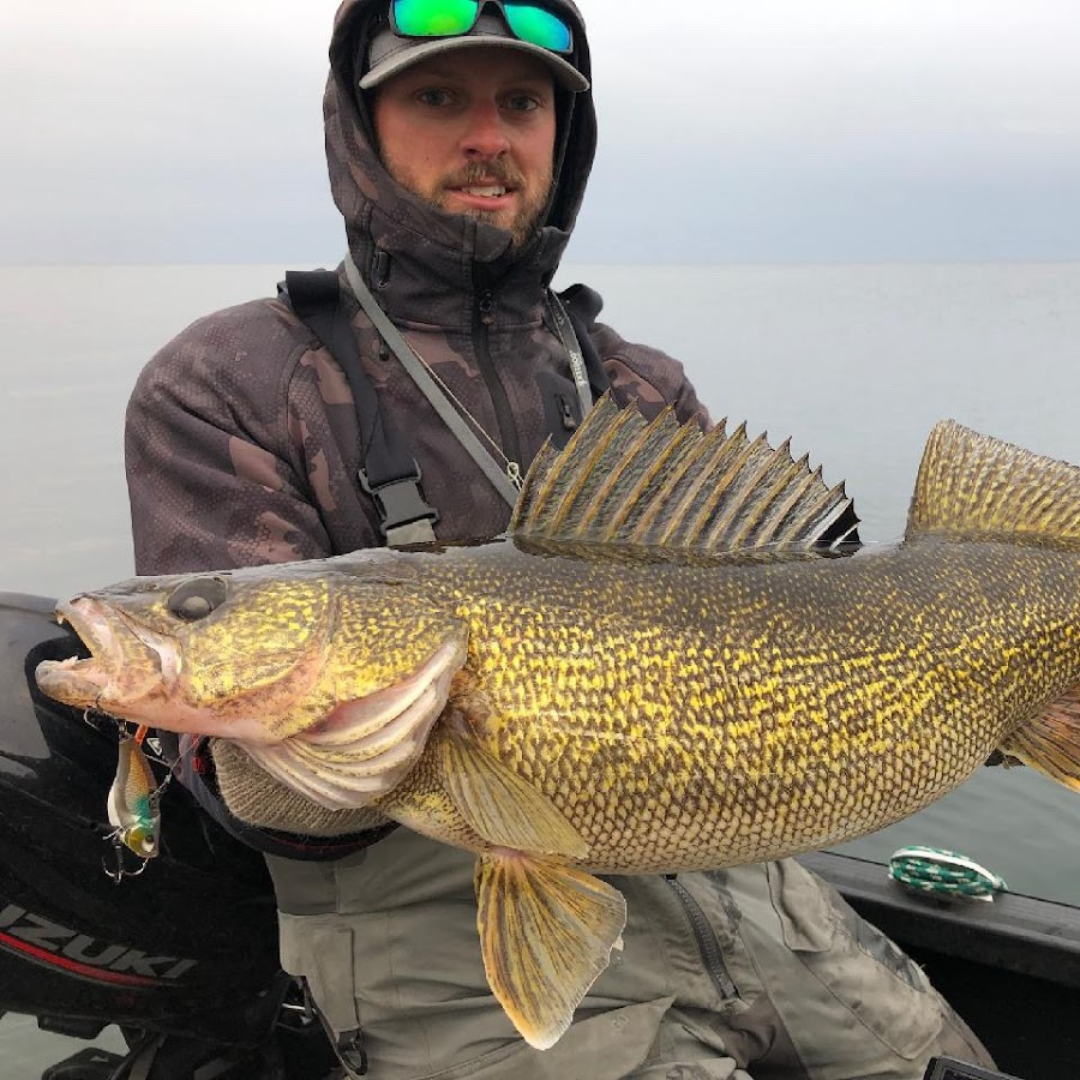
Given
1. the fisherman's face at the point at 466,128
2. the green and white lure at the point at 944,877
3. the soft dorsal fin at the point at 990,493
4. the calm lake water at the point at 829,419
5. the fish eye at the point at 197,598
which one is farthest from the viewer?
the calm lake water at the point at 829,419

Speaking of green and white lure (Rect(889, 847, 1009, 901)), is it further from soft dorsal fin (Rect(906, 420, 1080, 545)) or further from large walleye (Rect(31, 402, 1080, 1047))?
soft dorsal fin (Rect(906, 420, 1080, 545))

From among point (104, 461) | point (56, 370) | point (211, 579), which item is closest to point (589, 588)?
point (211, 579)

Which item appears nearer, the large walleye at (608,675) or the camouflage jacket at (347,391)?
the large walleye at (608,675)

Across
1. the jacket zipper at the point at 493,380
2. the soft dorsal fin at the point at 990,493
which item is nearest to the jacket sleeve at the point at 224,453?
the jacket zipper at the point at 493,380

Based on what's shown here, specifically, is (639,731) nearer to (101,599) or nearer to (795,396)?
(101,599)

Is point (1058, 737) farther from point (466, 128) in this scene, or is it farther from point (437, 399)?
point (466, 128)

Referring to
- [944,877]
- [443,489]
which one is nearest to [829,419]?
[944,877]

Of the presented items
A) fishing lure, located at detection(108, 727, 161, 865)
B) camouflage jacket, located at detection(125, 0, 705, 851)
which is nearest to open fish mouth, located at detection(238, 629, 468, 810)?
fishing lure, located at detection(108, 727, 161, 865)

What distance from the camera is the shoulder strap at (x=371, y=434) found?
8.69 ft

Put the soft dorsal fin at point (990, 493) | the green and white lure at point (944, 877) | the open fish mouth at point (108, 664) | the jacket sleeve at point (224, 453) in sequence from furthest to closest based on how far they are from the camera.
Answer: the green and white lure at point (944, 877), the soft dorsal fin at point (990, 493), the jacket sleeve at point (224, 453), the open fish mouth at point (108, 664)

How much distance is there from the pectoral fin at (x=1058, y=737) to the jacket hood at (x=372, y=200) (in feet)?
6.34

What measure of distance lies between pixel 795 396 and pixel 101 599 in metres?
23.1

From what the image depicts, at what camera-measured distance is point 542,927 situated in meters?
2.12

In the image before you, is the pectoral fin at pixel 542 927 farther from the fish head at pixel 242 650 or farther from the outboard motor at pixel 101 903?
the outboard motor at pixel 101 903
